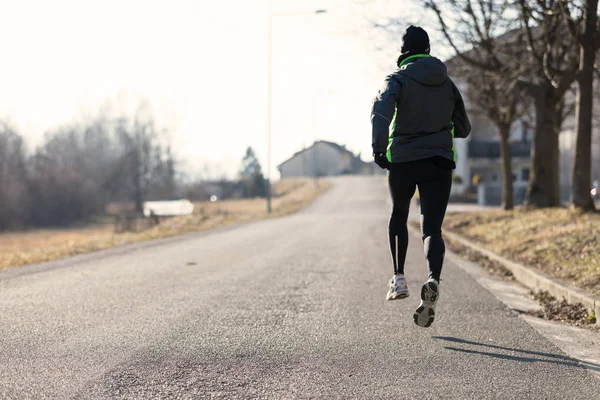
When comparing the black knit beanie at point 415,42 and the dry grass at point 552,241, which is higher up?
the black knit beanie at point 415,42

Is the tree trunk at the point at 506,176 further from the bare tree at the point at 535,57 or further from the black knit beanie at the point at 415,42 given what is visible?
the black knit beanie at the point at 415,42

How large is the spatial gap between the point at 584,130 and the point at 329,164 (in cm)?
10803

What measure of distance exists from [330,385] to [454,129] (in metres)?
2.26

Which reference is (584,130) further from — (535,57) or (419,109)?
(419,109)

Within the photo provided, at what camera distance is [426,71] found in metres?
4.66

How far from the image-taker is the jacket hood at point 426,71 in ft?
15.3

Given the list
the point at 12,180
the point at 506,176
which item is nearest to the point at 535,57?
the point at 506,176

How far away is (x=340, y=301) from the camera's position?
6387mm

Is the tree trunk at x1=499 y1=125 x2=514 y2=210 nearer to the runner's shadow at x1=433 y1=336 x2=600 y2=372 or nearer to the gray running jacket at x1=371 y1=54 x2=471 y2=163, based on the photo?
the gray running jacket at x1=371 y1=54 x2=471 y2=163

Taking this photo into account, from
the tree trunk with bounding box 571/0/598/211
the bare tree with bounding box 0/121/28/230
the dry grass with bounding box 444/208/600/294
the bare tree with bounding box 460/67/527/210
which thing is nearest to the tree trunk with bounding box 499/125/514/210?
the bare tree with bounding box 460/67/527/210

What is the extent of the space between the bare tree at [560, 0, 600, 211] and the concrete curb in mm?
2702

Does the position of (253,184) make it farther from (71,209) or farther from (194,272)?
(194,272)

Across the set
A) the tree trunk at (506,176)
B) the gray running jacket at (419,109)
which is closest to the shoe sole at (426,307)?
the gray running jacket at (419,109)

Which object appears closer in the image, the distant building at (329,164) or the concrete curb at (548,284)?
the concrete curb at (548,284)
